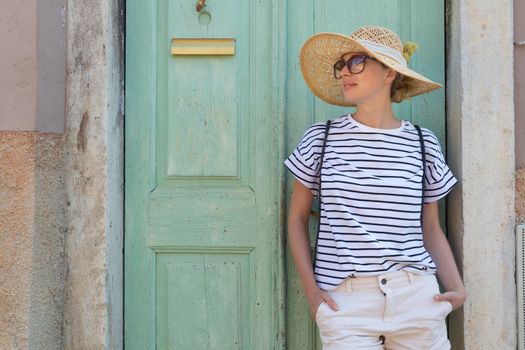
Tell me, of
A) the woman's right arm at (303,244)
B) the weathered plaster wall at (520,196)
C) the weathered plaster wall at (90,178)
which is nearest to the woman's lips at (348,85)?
the woman's right arm at (303,244)

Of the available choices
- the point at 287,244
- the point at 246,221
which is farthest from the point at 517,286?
the point at 246,221

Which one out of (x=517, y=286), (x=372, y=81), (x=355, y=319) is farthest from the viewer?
(x=517, y=286)

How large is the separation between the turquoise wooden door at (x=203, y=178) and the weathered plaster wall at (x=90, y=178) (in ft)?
0.49

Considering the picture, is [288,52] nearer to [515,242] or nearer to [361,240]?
[361,240]

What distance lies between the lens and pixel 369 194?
8.79 feet

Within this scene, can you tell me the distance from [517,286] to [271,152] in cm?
121

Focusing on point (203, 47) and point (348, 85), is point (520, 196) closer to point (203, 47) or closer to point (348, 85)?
point (348, 85)

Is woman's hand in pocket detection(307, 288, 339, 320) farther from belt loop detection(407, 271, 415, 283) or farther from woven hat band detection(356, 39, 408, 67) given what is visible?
woven hat band detection(356, 39, 408, 67)

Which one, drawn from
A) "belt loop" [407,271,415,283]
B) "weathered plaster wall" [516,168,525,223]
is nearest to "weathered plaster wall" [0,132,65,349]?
"belt loop" [407,271,415,283]

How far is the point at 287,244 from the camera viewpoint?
3.21m

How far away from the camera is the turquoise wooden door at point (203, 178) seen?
3.22m

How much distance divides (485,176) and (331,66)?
0.80 meters

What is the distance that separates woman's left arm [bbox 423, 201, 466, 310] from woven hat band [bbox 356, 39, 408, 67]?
61 cm

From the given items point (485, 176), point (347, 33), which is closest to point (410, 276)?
point (485, 176)
